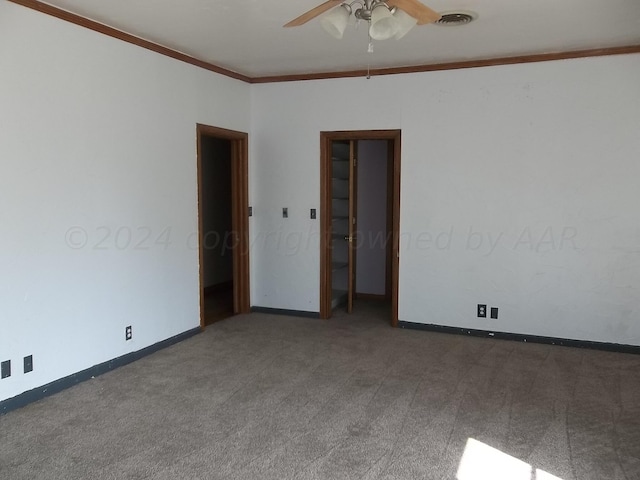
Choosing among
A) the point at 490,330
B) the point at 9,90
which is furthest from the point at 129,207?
the point at 490,330

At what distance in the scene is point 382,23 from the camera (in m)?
2.61

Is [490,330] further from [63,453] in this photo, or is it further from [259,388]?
[63,453]

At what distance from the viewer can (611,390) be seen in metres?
3.59

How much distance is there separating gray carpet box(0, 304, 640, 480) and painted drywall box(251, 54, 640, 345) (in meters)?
0.52

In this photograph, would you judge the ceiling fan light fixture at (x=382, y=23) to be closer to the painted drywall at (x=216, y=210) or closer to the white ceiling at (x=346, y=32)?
the white ceiling at (x=346, y=32)

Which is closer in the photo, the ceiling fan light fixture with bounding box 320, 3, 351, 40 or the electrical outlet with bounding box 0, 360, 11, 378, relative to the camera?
the ceiling fan light fixture with bounding box 320, 3, 351, 40

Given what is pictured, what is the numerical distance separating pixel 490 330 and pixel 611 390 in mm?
1373

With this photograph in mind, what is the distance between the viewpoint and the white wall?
318 cm

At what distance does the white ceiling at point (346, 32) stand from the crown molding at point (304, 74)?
0.06 m

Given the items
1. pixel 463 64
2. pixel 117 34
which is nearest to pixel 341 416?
pixel 117 34

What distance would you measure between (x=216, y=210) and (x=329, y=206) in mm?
2208

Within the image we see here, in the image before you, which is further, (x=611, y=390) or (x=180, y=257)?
(x=180, y=257)

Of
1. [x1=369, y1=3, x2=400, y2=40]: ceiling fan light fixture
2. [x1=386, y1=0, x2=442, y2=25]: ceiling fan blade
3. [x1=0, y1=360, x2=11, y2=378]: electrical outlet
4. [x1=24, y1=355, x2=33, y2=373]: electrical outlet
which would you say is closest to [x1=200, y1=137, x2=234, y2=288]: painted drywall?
[x1=24, y1=355, x2=33, y2=373]: electrical outlet

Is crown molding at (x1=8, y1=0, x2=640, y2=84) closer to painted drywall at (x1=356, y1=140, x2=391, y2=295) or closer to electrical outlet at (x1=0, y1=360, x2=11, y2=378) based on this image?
painted drywall at (x1=356, y1=140, x2=391, y2=295)
